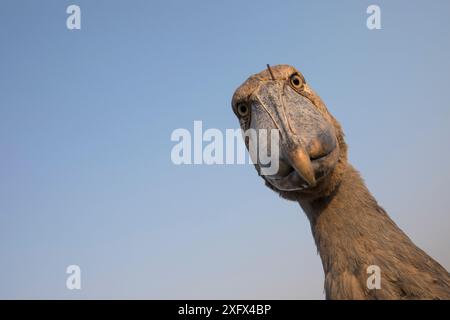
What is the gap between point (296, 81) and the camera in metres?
6.63

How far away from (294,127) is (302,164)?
25.5 inches

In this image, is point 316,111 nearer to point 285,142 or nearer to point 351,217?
point 285,142

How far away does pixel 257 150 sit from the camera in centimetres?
605

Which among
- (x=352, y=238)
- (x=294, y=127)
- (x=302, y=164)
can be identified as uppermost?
(x=294, y=127)

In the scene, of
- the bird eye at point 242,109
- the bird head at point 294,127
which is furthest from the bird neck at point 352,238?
the bird eye at point 242,109

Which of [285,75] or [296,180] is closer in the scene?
[296,180]

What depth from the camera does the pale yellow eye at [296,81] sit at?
6.57m

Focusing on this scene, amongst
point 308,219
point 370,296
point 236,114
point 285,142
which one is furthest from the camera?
point 236,114

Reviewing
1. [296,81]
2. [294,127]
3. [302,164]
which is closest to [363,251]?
[302,164]

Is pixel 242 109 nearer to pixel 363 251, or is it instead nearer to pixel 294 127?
pixel 294 127

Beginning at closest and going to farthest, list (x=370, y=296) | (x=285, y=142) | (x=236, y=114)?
(x=370, y=296)
(x=285, y=142)
(x=236, y=114)

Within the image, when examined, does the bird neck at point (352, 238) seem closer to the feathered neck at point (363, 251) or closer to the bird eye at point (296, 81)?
the feathered neck at point (363, 251)
